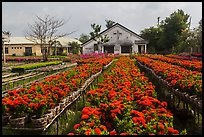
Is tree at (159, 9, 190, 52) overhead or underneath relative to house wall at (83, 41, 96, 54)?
overhead

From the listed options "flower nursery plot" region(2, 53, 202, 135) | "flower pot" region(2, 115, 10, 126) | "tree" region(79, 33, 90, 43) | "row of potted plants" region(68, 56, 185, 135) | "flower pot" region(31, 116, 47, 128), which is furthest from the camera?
"tree" region(79, 33, 90, 43)

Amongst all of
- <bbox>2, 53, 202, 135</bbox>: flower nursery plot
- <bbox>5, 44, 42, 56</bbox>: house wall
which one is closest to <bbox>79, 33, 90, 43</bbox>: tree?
<bbox>5, 44, 42, 56</bbox>: house wall

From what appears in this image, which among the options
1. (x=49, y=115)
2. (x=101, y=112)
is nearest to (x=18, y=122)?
(x=49, y=115)

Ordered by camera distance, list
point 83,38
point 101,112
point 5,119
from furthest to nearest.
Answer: point 83,38 < point 5,119 < point 101,112

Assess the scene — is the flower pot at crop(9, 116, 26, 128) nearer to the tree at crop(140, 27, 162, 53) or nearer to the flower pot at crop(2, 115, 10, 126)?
the flower pot at crop(2, 115, 10, 126)

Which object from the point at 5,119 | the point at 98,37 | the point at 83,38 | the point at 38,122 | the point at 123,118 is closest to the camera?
the point at 123,118

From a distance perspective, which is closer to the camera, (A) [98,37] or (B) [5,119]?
(B) [5,119]

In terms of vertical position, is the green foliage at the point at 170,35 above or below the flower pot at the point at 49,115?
above

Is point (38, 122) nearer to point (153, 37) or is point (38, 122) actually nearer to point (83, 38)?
point (153, 37)

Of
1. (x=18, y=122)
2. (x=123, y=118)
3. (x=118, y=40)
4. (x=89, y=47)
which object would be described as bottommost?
(x=18, y=122)

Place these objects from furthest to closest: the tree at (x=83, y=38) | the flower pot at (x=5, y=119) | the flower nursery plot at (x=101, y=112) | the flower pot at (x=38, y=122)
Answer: the tree at (x=83, y=38) → the flower pot at (x=5, y=119) → the flower pot at (x=38, y=122) → the flower nursery plot at (x=101, y=112)

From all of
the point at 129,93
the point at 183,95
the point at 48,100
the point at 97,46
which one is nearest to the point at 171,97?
the point at 183,95

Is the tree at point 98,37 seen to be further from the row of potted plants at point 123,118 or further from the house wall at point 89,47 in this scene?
the row of potted plants at point 123,118

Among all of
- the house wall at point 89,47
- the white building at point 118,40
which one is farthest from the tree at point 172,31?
the house wall at point 89,47
